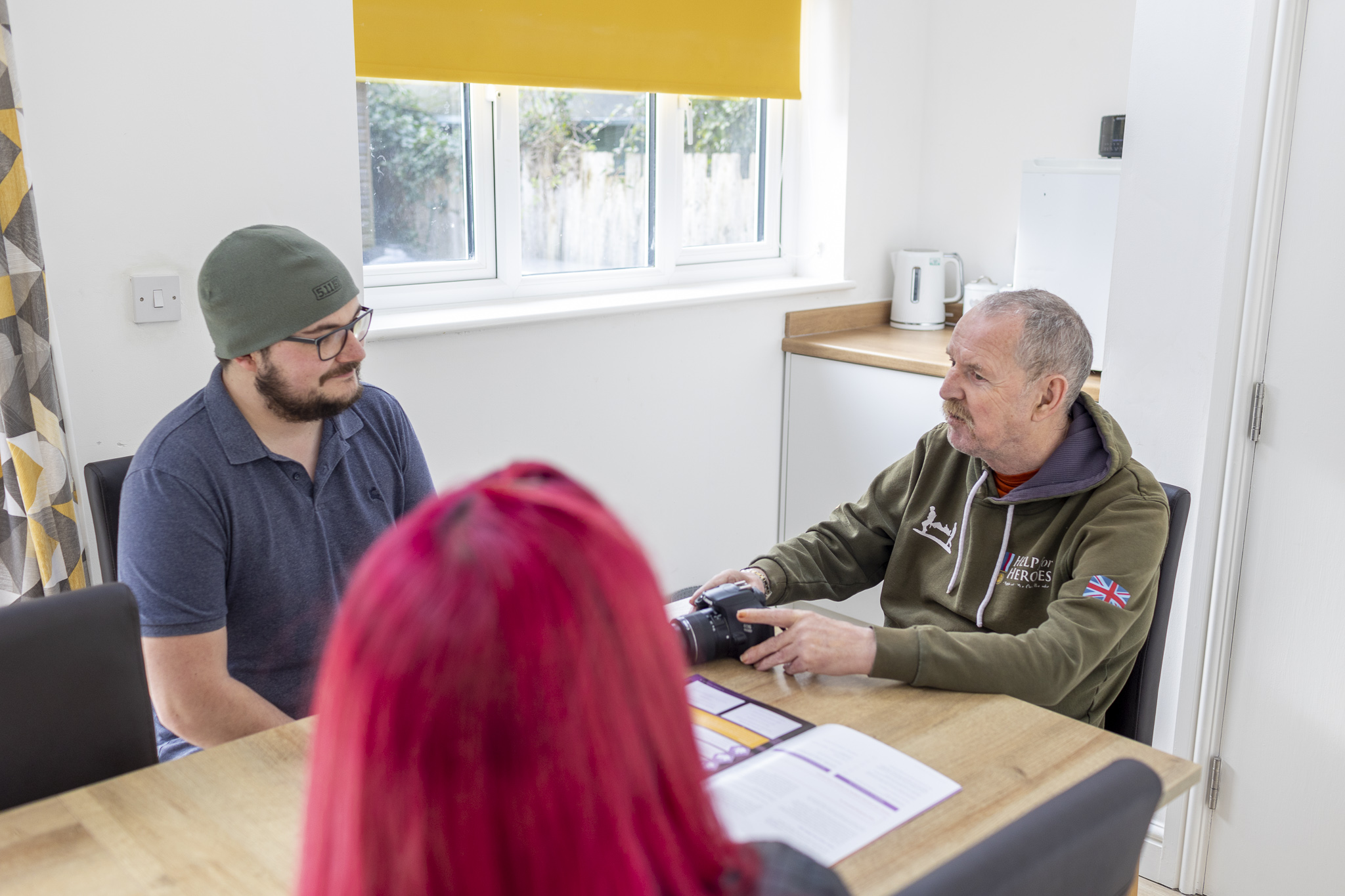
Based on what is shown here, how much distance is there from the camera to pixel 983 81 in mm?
3285

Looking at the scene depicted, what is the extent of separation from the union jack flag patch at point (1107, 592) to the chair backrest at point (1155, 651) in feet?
0.37

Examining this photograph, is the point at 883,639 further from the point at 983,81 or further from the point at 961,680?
the point at 983,81

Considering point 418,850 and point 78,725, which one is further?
point 78,725

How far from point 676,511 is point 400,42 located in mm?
1356

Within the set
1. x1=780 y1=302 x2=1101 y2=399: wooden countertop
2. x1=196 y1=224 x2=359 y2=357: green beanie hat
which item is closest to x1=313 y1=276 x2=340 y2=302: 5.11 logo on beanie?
x1=196 y1=224 x2=359 y2=357: green beanie hat

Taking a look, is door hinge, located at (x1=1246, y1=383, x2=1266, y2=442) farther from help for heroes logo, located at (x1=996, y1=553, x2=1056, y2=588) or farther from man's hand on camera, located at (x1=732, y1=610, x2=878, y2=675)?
man's hand on camera, located at (x1=732, y1=610, x2=878, y2=675)

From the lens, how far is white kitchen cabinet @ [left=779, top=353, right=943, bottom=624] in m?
2.94

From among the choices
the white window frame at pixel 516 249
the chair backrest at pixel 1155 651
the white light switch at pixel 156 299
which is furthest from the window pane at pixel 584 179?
the chair backrest at pixel 1155 651

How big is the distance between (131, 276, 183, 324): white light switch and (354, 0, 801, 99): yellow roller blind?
0.65 metres

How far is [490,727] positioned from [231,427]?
1.16 meters

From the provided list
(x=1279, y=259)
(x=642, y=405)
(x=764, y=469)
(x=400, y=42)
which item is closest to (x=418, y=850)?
(x=1279, y=259)

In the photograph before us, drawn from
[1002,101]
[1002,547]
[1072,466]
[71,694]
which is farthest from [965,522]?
[1002,101]

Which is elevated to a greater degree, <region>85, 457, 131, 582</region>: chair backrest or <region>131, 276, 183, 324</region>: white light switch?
<region>131, 276, 183, 324</region>: white light switch

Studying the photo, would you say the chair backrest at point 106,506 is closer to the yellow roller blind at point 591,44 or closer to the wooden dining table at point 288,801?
the wooden dining table at point 288,801
